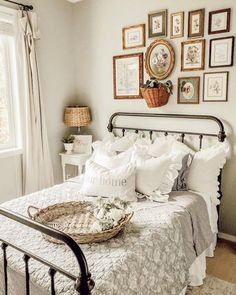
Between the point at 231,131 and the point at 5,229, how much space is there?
1984 mm

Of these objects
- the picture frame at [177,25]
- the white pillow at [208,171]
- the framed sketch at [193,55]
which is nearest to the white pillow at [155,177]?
the white pillow at [208,171]

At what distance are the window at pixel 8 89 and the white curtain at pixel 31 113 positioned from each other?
0.08 metres

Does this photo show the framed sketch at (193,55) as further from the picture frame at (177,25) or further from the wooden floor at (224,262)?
the wooden floor at (224,262)

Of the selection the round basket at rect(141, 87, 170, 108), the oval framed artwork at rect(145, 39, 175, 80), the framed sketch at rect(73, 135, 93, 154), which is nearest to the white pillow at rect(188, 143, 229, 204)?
the round basket at rect(141, 87, 170, 108)

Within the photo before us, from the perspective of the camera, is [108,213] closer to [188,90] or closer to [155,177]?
[155,177]

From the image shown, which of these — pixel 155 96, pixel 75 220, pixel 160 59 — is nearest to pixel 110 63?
pixel 160 59

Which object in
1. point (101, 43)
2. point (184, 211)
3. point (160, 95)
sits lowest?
point (184, 211)

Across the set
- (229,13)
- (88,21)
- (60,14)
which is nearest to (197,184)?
(229,13)

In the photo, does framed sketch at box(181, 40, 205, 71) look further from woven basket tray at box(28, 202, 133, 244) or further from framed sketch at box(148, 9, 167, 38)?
woven basket tray at box(28, 202, 133, 244)

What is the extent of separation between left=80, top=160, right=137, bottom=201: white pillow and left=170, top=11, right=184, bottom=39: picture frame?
4.47ft

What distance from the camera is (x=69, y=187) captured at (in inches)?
101

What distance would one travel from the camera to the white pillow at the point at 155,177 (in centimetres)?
226

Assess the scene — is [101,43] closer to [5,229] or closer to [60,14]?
[60,14]

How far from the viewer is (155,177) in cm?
228
